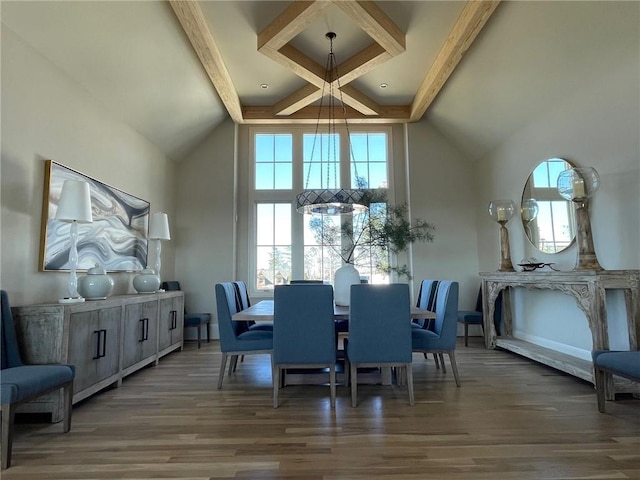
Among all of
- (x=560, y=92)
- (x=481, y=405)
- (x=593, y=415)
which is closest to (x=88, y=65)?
(x=481, y=405)

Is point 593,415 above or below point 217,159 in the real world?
below

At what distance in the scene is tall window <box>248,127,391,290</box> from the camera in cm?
599

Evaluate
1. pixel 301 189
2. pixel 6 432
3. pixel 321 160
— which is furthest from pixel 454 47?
pixel 6 432

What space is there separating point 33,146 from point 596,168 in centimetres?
495

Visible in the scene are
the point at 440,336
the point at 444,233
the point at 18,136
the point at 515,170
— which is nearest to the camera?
the point at 18,136

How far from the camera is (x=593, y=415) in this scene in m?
2.49

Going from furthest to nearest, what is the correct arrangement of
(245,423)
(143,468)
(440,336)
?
(440,336) → (245,423) → (143,468)

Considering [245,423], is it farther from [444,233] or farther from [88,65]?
[444,233]

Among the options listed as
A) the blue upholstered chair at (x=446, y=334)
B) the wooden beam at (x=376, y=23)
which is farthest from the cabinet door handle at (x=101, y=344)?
the wooden beam at (x=376, y=23)

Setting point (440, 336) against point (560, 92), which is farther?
point (560, 92)

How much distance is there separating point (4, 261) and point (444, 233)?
551cm

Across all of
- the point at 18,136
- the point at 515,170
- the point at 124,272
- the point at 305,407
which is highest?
the point at 515,170

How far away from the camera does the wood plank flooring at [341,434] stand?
6.02 feet

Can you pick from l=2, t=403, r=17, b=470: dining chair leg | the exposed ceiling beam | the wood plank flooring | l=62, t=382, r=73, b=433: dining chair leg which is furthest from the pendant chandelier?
l=2, t=403, r=17, b=470: dining chair leg
